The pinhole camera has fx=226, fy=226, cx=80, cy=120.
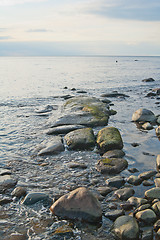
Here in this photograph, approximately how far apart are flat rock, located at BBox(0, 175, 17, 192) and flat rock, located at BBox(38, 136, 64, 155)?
69.3 inches

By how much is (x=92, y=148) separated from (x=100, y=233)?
390 centimetres

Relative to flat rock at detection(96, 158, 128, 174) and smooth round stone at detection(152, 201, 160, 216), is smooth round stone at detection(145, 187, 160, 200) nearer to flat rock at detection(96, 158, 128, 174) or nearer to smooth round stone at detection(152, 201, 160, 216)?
smooth round stone at detection(152, 201, 160, 216)

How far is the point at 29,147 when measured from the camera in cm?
790

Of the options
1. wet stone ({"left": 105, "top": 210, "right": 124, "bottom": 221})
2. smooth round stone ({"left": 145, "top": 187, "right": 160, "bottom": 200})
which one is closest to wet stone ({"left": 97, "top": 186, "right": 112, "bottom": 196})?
wet stone ({"left": 105, "top": 210, "right": 124, "bottom": 221})

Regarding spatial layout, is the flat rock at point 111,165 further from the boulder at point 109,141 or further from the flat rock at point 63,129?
the flat rock at point 63,129

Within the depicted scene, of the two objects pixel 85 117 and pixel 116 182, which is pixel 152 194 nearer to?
pixel 116 182

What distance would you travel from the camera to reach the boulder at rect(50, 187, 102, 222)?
4130mm

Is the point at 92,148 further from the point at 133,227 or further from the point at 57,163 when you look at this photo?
the point at 133,227

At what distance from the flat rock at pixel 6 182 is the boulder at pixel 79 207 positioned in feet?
4.70

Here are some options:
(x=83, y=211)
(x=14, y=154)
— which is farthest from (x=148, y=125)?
(x=83, y=211)

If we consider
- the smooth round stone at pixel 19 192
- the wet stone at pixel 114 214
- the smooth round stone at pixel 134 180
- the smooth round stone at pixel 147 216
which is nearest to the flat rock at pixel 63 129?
the smooth round stone at pixel 134 180

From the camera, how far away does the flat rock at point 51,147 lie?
7.30m

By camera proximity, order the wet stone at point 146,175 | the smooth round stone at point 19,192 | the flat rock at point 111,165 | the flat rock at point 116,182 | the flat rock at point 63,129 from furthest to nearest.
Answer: the flat rock at point 63,129, the flat rock at point 111,165, the wet stone at point 146,175, the flat rock at point 116,182, the smooth round stone at point 19,192

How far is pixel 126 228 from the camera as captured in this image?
12.4ft
